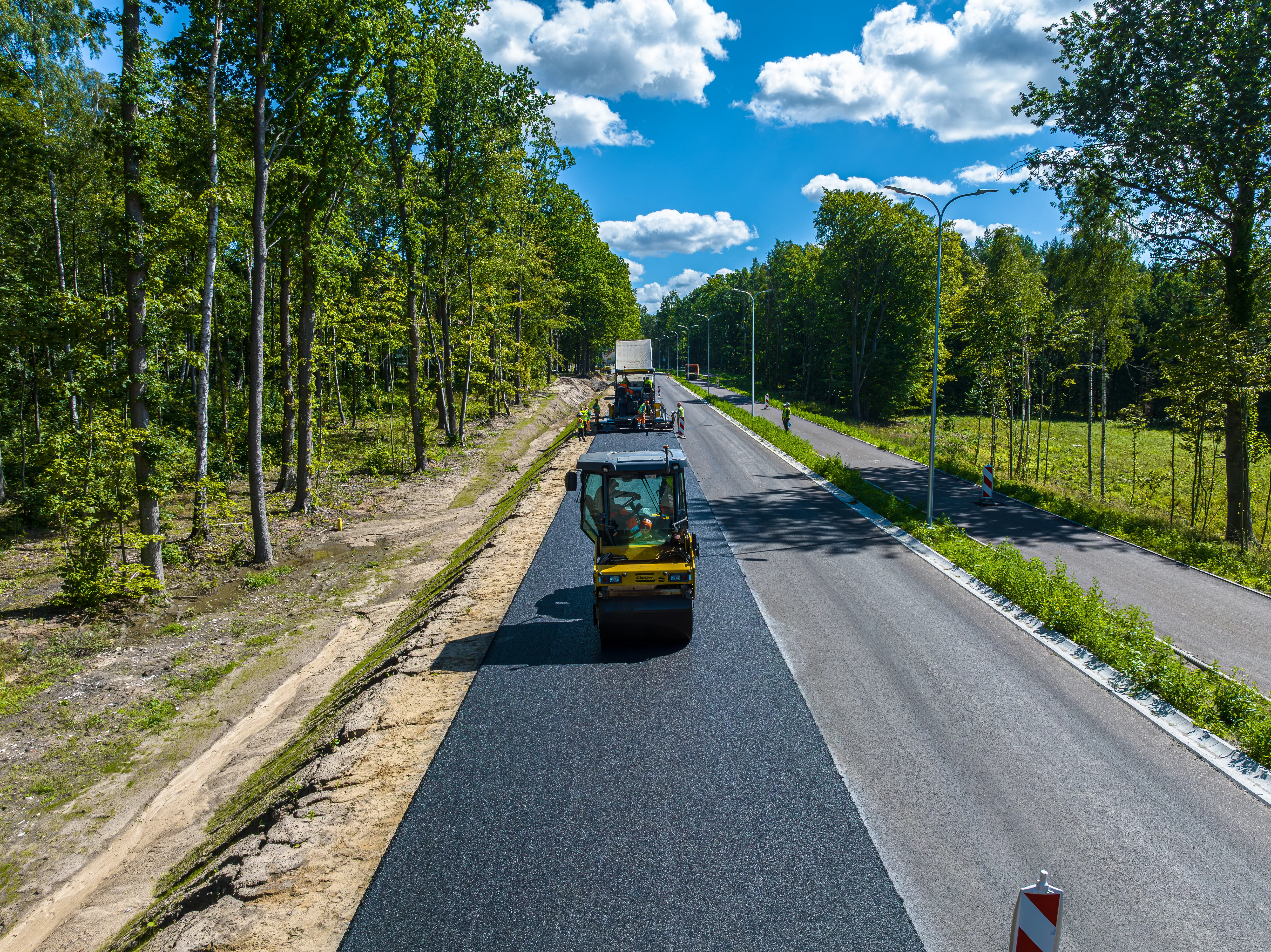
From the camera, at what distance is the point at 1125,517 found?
66.2 feet

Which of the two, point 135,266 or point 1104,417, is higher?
point 135,266

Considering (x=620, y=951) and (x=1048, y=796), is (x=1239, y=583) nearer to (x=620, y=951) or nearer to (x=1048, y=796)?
(x=1048, y=796)

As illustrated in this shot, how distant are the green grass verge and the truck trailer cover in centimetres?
2329

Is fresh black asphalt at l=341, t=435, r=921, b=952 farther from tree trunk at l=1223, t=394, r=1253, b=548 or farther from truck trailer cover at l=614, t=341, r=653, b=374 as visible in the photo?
truck trailer cover at l=614, t=341, r=653, b=374

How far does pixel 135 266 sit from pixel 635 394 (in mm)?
24776

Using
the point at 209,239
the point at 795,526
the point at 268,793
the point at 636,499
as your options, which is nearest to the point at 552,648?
the point at 636,499

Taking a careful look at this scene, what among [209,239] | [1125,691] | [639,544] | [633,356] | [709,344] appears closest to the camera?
[1125,691]

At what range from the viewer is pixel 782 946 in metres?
5.05

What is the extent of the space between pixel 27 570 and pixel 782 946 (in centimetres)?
2041

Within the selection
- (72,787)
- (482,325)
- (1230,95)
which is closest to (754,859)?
(72,787)

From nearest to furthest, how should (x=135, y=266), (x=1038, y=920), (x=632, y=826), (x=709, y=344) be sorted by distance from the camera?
(x=1038, y=920) < (x=632, y=826) < (x=135, y=266) < (x=709, y=344)

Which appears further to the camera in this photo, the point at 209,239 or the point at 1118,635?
the point at 209,239

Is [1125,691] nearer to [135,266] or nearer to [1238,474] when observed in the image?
[1238,474]

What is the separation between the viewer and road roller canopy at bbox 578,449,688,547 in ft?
33.2
